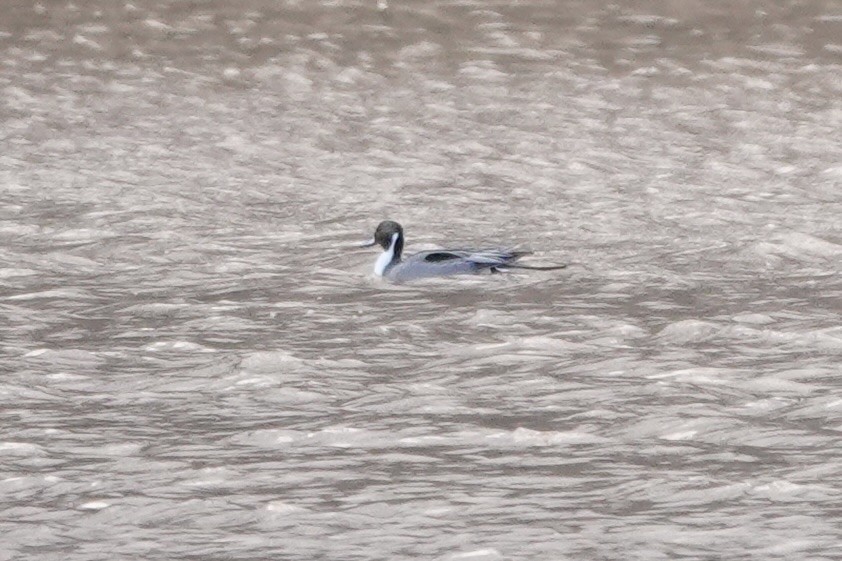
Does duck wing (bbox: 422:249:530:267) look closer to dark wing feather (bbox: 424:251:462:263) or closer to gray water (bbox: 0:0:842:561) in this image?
dark wing feather (bbox: 424:251:462:263)

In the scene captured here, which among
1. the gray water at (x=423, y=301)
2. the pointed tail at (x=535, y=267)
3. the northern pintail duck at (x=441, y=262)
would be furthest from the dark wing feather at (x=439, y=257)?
the pointed tail at (x=535, y=267)

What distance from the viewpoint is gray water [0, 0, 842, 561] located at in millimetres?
9203

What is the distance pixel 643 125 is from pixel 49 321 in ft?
27.9

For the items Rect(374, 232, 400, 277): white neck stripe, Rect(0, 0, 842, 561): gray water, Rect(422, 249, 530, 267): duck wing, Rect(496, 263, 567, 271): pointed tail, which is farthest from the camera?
Rect(374, 232, 400, 277): white neck stripe

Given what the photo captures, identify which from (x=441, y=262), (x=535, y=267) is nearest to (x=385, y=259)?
(x=441, y=262)

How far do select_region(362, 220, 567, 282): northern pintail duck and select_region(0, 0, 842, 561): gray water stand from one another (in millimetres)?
137

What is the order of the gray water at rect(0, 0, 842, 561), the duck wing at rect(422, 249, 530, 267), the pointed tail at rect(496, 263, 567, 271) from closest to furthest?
the gray water at rect(0, 0, 842, 561) < the duck wing at rect(422, 249, 530, 267) < the pointed tail at rect(496, 263, 567, 271)

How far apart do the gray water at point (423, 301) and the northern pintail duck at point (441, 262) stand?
137 millimetres

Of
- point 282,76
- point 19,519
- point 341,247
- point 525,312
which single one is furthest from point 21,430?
point 282,76

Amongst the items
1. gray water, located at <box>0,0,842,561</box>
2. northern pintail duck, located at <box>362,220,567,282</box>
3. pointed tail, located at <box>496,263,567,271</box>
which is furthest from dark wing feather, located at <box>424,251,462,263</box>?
pointed tail, located at <box>496,263,567,271</box>

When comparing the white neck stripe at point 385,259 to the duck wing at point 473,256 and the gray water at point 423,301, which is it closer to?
the gray water at point 423,301

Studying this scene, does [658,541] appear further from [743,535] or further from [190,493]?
[190,493]

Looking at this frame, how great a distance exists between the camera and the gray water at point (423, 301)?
30.2ft

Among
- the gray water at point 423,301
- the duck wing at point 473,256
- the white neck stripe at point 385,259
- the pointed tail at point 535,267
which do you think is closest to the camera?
the gray water at point 423,301
